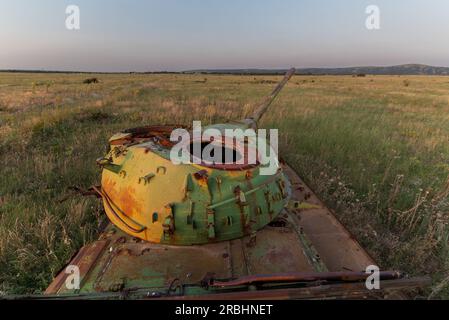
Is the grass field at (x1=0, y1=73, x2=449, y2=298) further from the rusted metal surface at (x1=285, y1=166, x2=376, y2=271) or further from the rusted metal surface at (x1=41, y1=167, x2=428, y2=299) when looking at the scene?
the rusted metal surface at (x1=41, y1=167, x2=428, y2=299)

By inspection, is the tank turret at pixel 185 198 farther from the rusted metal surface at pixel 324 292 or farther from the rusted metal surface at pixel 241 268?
the rusted metal surface at pixel 324 292

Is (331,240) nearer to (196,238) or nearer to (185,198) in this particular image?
(196,238)

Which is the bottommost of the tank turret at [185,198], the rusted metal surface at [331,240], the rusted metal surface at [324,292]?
the rusted metal surface at [331,240]

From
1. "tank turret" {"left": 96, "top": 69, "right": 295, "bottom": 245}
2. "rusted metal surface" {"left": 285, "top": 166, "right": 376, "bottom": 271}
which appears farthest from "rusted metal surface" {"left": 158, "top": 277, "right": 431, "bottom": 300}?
"tank turret" {"left": 96, "top": 69, "right": 295, "bottom": 245}

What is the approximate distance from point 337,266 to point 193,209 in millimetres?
1415

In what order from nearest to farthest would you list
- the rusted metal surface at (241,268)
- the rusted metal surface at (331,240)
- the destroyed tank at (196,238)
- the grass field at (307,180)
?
the rusted metal surface at (241,268) → the destroyed tank at (196,238) → the rusted metal surface at (331,240) → the grass field at (307,180)

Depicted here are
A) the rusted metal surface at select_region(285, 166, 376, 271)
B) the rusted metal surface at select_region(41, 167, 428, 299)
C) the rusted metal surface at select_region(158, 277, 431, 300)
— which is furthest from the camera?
the rusted metal surface at select_region(285, 166, 376, 271)

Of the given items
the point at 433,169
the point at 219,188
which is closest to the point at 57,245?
the point at 219,188

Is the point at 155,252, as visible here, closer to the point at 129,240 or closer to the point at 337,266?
the point at 129,240

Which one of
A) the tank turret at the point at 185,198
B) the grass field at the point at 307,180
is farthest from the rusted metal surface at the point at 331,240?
the grass field at the point at 307,180

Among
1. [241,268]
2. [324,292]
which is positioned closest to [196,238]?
[241,268]

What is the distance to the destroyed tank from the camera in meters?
2.37

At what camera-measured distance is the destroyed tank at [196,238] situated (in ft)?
7.76

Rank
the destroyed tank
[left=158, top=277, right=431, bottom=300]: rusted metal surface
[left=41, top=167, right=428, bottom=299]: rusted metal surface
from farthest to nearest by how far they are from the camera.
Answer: the destroyed tank → [left=41, top=167, right=428, bottom=299]: rusted metal surface → [left=158, top=277, right=431, bottom=300]: rusted metal surface
